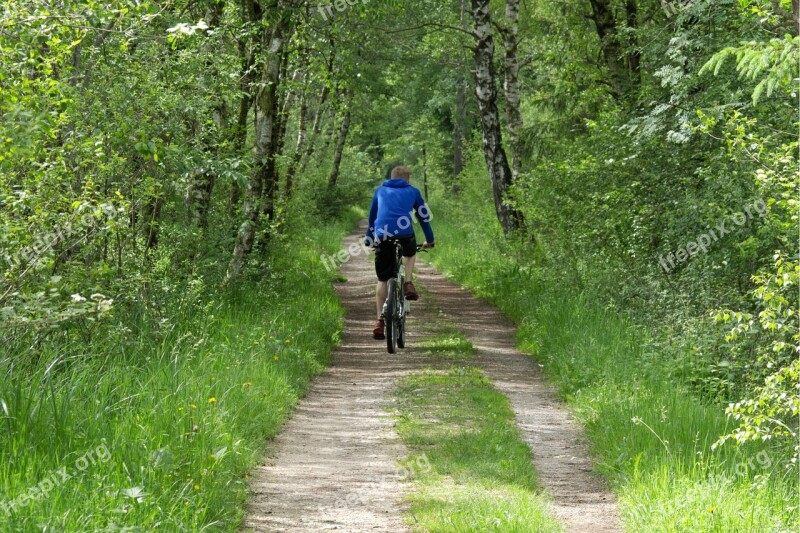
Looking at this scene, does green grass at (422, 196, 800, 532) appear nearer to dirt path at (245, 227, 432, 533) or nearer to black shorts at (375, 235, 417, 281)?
dirt path at (245, 227, 432, 533)

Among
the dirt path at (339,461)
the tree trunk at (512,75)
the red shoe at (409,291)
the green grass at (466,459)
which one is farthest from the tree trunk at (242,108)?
the tree trunk at (512,75)

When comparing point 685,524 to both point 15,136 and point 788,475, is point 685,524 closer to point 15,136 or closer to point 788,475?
point 788,475

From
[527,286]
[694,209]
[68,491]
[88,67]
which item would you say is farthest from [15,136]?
[527,286]

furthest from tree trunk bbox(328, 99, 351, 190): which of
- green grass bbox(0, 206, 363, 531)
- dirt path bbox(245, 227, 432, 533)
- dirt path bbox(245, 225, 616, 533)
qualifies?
green grass bbox(0, 206, 363, 531)

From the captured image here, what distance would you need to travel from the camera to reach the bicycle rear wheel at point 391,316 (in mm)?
11500

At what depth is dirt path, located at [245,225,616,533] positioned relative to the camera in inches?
240

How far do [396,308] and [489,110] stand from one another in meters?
7.79

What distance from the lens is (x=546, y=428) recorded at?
8.52 meters

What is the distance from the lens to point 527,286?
1593cm

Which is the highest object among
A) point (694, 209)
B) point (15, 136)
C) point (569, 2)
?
point (569, 2)

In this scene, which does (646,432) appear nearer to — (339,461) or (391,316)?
(339,461)

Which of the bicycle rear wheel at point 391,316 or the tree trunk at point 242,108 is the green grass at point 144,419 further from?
the tree trunk at point 242,108

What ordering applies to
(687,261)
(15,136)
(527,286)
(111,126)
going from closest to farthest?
(15,136) → (111,126) → (687,261) → (527,286)

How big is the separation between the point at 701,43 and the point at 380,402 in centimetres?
536
